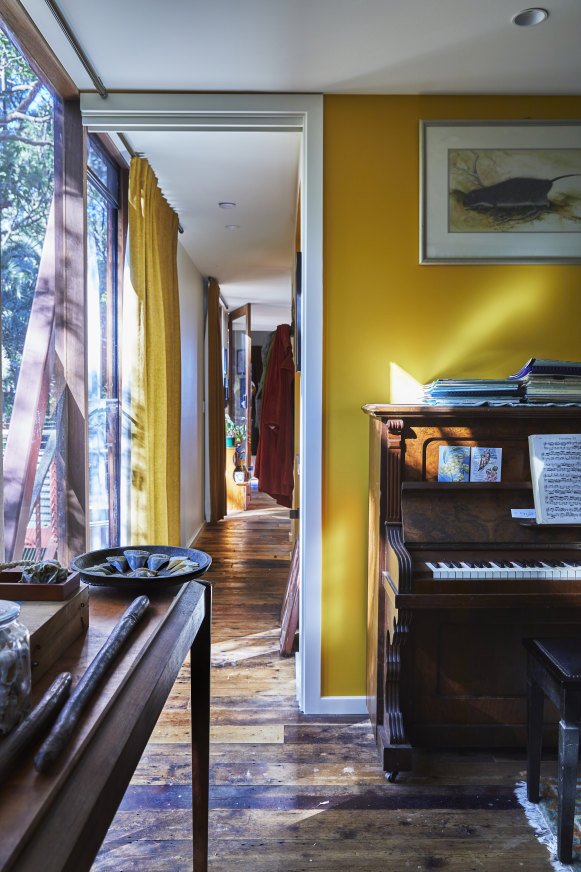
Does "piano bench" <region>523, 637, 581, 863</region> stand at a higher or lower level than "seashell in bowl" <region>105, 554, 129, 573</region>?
lower

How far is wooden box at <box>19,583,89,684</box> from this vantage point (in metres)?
0.96

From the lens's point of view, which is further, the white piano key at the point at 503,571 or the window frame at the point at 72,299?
the window frame at the point at 72,299

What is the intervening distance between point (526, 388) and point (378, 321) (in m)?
0.64

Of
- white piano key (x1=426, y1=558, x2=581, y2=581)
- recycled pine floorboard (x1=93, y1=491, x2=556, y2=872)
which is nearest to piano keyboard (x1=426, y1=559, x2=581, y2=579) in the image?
white piano key (x1=426, y1=558, x2=581, y2=581)

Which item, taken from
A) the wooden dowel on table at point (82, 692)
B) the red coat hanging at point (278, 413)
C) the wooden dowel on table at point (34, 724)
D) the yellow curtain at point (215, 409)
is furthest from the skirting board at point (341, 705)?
the yellow curtain at point (215, 409)

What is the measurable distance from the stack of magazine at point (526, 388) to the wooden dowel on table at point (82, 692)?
144cm

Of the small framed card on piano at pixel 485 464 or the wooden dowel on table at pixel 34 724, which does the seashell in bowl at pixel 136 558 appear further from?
the small framed card on piano at pixel 485 464

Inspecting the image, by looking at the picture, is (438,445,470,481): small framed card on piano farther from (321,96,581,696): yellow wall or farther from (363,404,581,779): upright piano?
(321,96,581,696): yellow wall

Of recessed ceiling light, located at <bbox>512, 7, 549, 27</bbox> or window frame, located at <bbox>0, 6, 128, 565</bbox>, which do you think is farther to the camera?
window frame, located at <bbox>0, 6, 128, 565</bbox>

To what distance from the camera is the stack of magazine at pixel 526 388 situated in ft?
7.34

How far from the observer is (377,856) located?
1754 millimetres

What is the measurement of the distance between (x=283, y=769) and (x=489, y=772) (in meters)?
0.71

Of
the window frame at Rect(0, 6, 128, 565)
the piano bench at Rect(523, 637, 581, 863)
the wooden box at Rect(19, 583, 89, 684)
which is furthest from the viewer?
the window frame at Rect(0, 6, 128, 565)

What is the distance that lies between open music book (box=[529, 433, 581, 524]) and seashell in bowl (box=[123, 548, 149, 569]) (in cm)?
137
